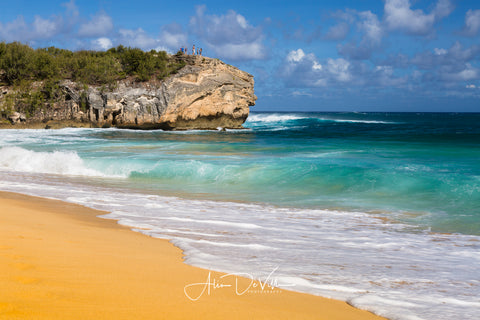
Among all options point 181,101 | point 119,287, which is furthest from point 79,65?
point 119,287

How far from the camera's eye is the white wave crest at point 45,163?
13422 millimetres

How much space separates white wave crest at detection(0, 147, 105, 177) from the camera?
13422 millimetres

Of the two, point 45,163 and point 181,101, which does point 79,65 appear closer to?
point 181,101

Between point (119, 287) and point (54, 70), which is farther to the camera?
point (54, 70)

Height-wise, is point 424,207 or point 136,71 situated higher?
point 136,71

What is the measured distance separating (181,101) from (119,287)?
3470 cm

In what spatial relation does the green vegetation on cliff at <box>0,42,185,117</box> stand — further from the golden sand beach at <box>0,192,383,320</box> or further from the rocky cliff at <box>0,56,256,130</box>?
the golden sand beach at <box>0,192,383,320</box>

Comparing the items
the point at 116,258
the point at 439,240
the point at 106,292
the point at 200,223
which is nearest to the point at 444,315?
the point at 106,292

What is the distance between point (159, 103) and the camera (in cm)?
3584

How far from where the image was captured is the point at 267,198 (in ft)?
30.7

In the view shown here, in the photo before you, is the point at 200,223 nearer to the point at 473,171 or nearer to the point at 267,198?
the point at 267,198

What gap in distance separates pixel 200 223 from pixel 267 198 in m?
3.86

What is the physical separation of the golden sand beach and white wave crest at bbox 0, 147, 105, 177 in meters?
10.2

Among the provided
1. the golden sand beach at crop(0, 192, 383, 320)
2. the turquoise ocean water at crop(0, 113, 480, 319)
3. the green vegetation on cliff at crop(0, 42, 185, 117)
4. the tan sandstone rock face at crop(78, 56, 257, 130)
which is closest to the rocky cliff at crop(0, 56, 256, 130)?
the tan sandstone rock face at crop(78, 56, 257, 130)
